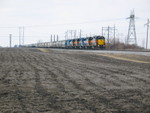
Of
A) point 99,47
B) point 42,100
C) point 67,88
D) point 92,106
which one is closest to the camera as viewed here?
point 92,106

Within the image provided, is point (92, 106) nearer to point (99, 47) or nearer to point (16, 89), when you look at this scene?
point (16, 89)

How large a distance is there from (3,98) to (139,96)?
12.1 ft

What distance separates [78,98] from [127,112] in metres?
1.67

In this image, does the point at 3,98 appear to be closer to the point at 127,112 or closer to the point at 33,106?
the point at 33,106

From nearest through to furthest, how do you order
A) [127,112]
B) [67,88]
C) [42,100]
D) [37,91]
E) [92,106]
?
[127,112]
[92,106]
[42,100]
[37,91]
[67,88]

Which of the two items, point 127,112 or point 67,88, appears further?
point 67,88

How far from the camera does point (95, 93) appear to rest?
6875mm

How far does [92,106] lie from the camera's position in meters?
5.38

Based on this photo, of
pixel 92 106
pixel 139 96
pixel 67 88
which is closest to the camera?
pixel 92 106

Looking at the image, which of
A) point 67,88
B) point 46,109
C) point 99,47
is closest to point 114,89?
point 67,88

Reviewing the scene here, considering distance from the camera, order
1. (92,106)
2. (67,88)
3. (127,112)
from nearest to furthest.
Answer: (127,112) → (92,106) → (67,88)

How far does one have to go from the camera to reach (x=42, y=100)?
19.7 feet

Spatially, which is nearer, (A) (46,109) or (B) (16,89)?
(A) (46,109)

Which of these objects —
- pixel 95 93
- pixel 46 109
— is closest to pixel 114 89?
pixel 95 93
